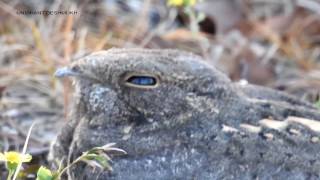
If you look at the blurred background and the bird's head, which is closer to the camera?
the bird's head

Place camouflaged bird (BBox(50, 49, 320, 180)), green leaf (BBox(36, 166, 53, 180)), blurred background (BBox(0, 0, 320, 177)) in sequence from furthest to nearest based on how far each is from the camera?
blurred background (BBox(0, 0, 320, 177)) → camouflaged bird (BBox(50, 49, 320, 180)) → green leaf (BBox(36, 166, 53, 180))

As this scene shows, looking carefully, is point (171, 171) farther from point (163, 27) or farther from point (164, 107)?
point (163, 27)

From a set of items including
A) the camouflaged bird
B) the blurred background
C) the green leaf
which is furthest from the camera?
the blurred background

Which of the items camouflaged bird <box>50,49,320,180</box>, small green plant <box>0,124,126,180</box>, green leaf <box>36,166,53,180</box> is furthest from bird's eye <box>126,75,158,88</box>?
green leaf <box>36,166,53,180</box>

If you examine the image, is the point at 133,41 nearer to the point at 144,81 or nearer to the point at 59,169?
the point at 144,81

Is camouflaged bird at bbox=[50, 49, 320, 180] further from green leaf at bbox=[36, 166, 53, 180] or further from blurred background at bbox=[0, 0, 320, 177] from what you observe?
blurred background at bbox=[0, 0, 320, 177]

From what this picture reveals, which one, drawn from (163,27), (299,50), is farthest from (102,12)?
(299,50)

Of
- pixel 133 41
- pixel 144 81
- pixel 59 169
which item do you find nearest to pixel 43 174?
pixel 59 169
